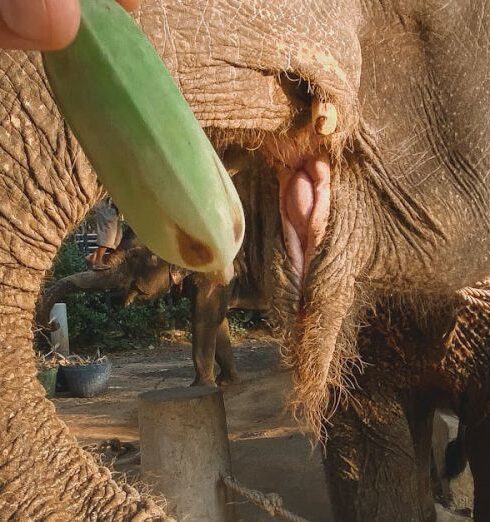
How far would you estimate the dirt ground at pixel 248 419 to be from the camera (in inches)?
158

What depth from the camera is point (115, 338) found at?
11.6 meters

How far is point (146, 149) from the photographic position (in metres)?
0.64

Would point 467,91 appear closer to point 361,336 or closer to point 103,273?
point 361,336

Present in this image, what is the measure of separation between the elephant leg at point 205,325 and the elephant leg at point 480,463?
4.05m

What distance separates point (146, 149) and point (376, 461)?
2.53 metres

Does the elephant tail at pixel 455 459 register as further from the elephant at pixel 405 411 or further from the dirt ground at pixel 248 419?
the elephant at pixel 405 411

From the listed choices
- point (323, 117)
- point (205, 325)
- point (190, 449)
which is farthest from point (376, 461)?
point (205, 325)

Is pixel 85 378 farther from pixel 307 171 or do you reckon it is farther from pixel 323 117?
pixel 323 117

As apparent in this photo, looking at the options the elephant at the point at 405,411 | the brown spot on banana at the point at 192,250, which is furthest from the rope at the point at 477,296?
the brown spot on banana at the point at 192,250

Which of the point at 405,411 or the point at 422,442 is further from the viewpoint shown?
the point at 422,442

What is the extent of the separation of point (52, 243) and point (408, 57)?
1.19 m

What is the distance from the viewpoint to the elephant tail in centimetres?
400

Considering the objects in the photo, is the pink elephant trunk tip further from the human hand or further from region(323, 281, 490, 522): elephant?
the human hand

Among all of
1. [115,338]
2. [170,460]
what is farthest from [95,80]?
[115,338]
